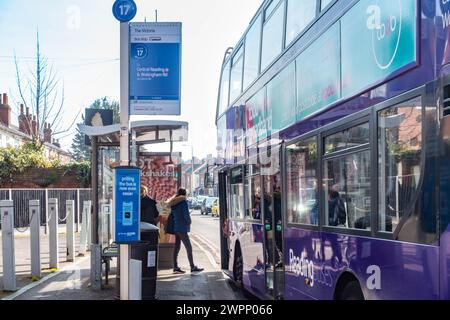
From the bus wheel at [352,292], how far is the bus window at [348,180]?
52 centimetres

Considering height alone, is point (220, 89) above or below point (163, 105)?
above

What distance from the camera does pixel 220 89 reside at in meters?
12.6

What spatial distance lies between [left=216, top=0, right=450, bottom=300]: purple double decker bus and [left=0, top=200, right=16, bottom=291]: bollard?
381 centimetres

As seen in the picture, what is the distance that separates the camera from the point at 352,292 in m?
5.12

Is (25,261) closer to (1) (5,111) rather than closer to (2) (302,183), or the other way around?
(2) (302,183)

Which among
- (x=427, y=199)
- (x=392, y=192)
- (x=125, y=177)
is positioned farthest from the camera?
(x=125, y=177)

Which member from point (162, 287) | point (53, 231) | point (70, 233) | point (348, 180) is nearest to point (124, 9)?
point (348, 180)

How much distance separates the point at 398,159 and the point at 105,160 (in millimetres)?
7642

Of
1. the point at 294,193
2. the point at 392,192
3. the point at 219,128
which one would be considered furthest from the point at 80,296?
the point at 392,192

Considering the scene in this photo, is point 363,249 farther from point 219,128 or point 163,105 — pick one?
point 219,128

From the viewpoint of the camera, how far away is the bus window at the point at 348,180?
4.86 m

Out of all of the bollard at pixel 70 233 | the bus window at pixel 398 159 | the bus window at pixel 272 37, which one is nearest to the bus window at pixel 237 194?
the bus window at pixel 272 37

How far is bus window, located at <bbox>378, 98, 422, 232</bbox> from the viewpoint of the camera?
397 cm

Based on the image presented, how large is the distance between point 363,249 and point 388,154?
88 cm
